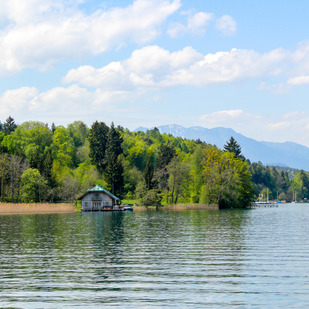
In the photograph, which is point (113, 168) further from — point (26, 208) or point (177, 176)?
point (26, 208)

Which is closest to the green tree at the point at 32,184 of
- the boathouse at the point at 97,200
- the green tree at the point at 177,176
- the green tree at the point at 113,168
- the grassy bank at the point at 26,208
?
the grassy bank at the point at 26,208

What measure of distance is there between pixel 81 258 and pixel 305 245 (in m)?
20.6

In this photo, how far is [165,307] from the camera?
20609 millimetres

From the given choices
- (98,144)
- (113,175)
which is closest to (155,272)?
(113,175)

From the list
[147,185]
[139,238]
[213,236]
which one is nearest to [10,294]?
[139,238]

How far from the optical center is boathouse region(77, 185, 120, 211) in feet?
411

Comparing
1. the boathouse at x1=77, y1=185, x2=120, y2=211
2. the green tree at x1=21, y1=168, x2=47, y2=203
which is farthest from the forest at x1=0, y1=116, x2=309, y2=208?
the boathouse at x1=77, y1=185, x2=120, y2=211

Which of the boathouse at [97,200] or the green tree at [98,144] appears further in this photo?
the green tree at [98,144]

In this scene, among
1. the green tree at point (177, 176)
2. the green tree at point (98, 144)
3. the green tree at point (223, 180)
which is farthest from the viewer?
the green tree at point (98, 144)

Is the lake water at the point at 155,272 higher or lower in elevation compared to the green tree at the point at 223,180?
lower

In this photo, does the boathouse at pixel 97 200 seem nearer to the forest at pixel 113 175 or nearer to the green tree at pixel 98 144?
the forest at pixel 113 175

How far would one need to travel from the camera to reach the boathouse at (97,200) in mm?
125125

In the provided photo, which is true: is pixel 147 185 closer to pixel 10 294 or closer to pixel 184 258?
pixel 184 258

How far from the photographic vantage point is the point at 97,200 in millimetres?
126375
